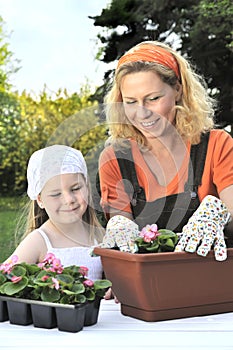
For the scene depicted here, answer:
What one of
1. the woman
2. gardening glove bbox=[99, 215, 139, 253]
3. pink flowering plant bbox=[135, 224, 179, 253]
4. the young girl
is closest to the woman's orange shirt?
the woman

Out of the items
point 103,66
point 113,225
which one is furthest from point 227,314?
point 103,66

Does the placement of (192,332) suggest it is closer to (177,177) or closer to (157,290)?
(157,290)

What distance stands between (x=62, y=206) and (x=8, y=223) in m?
6.00

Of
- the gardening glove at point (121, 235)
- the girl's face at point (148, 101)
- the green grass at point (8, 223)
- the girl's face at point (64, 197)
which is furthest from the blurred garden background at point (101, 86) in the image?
the gardening glove at point (121, 235)

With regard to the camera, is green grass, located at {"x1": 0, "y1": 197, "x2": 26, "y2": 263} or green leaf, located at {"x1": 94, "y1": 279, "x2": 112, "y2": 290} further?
green grass, located at {"x1": 0, "y1": 197, "x2": 26, "y2": 263}

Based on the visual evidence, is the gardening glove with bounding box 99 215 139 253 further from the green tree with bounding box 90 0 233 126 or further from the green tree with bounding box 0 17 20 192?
the green tree with bounding box 0 17 20 192

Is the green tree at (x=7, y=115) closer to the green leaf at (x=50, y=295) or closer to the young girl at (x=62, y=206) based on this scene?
the young girl at (x=62, y=206)

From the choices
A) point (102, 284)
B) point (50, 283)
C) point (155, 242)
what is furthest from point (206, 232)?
point (50, 283)

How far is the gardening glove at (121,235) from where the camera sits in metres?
1.45

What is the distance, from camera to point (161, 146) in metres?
1.94

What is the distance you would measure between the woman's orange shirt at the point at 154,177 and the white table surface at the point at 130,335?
495 mm

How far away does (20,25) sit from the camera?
335 inches

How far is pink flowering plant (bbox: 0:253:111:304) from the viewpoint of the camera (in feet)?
4.35

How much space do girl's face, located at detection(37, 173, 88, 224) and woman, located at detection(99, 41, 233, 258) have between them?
165mm
